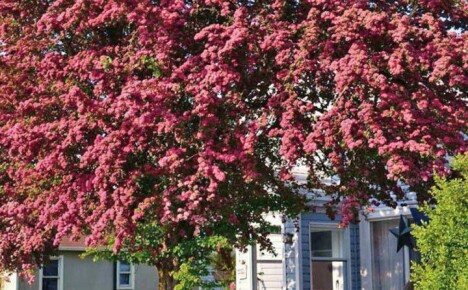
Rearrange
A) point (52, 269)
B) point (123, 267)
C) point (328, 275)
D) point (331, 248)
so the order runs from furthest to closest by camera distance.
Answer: point (123, 267)
point (52, 269)
point (328, 275)
point (331, 248)

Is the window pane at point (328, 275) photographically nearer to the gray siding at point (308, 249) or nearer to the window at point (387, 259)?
the gray siding at point (308, 249)

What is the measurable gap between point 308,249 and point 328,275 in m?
1.75

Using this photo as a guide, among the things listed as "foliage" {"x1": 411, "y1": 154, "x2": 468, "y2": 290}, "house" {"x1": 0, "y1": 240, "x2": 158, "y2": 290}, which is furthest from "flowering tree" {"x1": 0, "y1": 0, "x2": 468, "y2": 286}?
"house" {"x1": 0, "y1": 240, "x2": 158, "y2": 290}

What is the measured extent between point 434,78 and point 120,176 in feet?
15.9

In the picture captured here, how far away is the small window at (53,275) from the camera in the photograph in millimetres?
33938

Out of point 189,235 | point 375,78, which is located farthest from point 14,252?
point 375,78

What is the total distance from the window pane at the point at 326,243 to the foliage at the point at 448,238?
34.6 feet

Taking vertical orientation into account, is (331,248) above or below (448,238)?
above

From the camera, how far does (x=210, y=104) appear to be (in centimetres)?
1318

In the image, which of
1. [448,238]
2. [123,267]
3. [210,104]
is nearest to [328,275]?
[210,104]

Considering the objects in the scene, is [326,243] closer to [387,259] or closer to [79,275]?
[387,259]

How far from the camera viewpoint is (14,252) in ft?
56.3

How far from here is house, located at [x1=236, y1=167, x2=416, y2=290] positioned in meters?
21.0

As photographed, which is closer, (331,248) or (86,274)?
(331,248)
